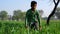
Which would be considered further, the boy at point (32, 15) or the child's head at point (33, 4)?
the boy at point (32, 15)

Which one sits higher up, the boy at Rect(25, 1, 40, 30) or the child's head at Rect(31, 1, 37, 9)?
the child's head at Rect(31, 1, 37, 9)

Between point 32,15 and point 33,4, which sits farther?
point 32,15

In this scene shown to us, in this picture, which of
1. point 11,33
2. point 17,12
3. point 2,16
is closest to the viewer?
point 11,33

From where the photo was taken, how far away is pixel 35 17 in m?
7.70

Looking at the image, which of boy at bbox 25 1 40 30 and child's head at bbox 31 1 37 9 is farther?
boy at bbox 25 1 40 30

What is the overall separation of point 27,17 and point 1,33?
354cm

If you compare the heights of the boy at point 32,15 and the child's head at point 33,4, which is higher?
the child's head at point 33,4

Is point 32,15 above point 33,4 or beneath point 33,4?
beneath

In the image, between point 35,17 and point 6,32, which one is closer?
point 6,32

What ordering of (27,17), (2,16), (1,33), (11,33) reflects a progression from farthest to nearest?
(2,16) → (27,17) → (1,33) → (11,33)

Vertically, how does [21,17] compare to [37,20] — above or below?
below

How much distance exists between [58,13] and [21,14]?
23018mm

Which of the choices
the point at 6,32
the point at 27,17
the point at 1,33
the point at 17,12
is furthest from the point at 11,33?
the point at 17,12

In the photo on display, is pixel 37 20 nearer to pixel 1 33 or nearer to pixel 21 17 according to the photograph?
pixel 1 33
